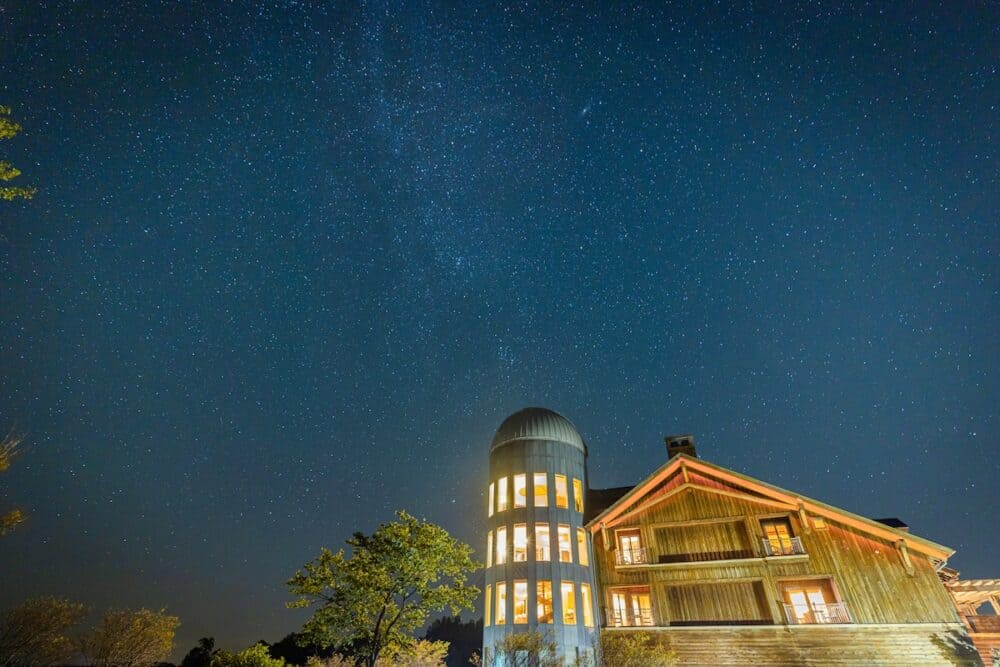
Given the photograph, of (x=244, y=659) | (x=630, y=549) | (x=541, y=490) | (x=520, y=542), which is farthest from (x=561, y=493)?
(x=244, y=659)

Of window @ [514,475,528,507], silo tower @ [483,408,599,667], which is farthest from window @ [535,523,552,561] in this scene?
window @ [514,475,528,507]

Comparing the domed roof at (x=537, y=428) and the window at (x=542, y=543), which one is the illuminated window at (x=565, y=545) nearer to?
the window at (x=542, y=543)

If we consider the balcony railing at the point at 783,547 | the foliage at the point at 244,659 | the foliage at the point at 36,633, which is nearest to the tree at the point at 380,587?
the foliage at the point at 244,659

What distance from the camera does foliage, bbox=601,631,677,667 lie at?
76.2 ft

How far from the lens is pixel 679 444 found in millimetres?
34719

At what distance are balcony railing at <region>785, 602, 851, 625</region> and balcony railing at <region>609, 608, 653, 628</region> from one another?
7137 millimetres

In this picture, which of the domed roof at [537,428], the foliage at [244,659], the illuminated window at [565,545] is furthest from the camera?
the domed roof at [537,428]

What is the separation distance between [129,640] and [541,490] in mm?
40200

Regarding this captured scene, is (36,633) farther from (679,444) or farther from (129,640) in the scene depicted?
(679,444)

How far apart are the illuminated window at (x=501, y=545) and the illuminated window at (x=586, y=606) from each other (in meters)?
5.03

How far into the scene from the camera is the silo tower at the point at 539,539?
27781 mm

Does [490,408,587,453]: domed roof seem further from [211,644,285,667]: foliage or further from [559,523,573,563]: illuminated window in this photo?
[211,644,285,667]: foliage

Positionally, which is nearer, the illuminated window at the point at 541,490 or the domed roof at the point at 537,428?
the illuminated window at the point at 541,490

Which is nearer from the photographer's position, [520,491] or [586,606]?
[586,606]
